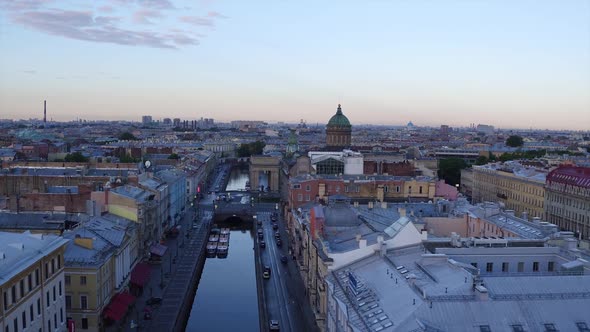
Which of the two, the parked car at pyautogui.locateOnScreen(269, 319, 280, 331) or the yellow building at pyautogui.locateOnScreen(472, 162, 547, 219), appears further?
the yellow building at pyautogui.locateOnScreen(472, 162, 547, 219)

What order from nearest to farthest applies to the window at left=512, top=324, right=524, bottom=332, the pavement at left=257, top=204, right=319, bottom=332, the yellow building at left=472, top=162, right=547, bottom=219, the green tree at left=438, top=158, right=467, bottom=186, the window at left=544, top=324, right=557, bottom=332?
the window at left=512, top=324, right=524, bottom=332 < the window at left=544, top=324, right=557, bottom=332 < the pavement at left=257, top=204, right=319, bottom=332 < the yellow building at left=472, top=162, right=547, bottom=219 < the green tree at left=438, top=158, right=467, bottom=186

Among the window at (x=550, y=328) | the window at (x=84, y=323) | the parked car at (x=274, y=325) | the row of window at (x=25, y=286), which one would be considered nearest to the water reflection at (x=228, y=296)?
the parked car at (x=274, y=325)

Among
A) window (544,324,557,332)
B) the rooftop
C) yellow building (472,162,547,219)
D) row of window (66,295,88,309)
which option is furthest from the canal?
yellow building (472,162,547,219)

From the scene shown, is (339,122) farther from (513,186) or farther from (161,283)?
(161,283)

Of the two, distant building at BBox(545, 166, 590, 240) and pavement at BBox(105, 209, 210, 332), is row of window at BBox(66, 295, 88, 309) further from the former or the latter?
distant building at BBox(545, 166, 590, 240)

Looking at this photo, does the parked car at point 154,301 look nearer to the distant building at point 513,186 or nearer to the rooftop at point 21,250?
the rooftop at point 21,250

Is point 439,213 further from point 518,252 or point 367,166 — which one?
point 367,166

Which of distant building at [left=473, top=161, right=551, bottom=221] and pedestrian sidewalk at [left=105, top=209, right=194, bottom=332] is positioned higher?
distant building at [left=473, top=161, right=551, bottom=221]
